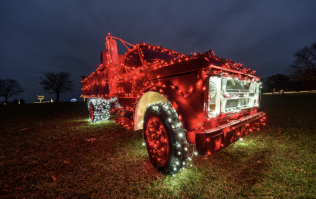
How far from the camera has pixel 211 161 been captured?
268cm

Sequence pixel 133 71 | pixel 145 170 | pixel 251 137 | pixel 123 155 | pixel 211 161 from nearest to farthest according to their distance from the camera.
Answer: pixel 145 170, pixel 211 161, pixel 123 155, pixel 133 71, pixel 251 137

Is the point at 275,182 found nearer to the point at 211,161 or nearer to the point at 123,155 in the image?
the point at 211,161

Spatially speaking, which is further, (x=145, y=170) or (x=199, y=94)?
(x=145, y=170)

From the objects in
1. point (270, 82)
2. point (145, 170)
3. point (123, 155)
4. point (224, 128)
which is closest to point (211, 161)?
point (224, 128)

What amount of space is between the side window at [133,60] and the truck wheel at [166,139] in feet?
5.19

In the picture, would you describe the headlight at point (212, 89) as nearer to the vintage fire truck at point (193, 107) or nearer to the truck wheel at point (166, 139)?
the vintage fire truck at point (193, 107)

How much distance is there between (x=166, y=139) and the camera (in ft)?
7.06

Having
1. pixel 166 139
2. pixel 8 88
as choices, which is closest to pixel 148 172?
pixel 166 139

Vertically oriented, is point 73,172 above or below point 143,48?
below

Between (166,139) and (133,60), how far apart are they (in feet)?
7.83

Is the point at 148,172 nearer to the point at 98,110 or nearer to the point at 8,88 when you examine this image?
the point at 98,110

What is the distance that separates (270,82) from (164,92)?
74.3m

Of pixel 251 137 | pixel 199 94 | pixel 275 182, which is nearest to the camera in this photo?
pixel 199 94

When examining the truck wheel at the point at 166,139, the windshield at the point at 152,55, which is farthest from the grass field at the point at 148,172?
the windshield at the point at 152,55
